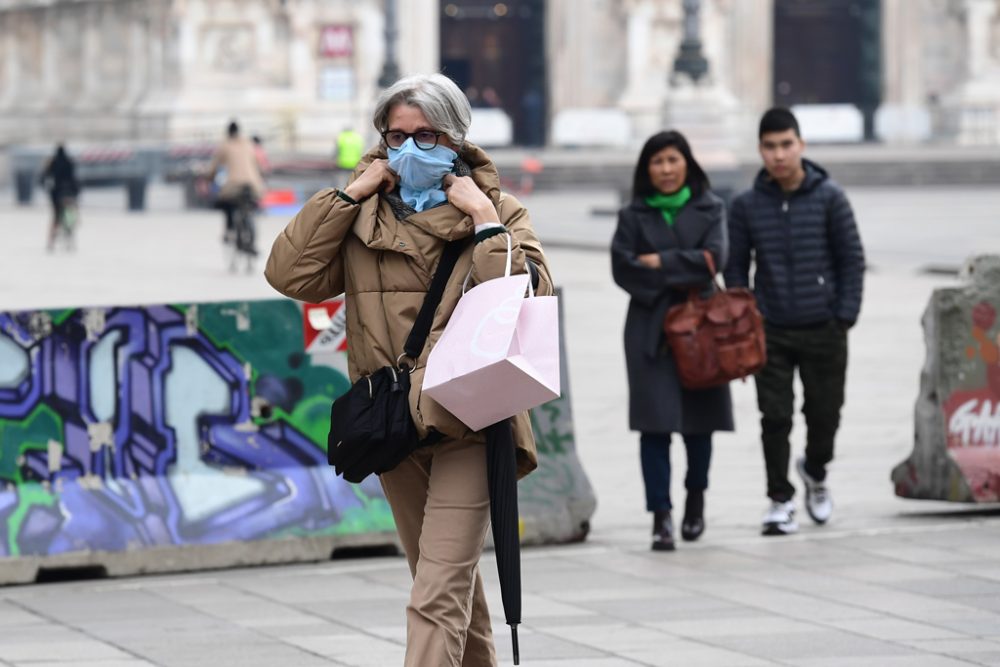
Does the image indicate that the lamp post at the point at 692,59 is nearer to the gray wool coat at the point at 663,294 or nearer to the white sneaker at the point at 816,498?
the white sneaker at the point at 816,498

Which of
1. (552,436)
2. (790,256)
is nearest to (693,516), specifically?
(552,436)

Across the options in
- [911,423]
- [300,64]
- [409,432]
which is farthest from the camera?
[300,64]

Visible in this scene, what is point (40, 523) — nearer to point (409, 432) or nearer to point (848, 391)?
point (409, 432)

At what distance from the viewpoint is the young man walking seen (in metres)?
9.06

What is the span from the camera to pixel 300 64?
4453cm

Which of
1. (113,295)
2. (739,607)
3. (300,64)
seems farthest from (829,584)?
(300,64)

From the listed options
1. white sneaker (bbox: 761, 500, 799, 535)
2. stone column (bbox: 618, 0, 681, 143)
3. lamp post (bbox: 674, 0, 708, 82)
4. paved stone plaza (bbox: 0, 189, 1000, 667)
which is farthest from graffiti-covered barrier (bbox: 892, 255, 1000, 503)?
stone column (bbox: 618, 0, 681, 143)

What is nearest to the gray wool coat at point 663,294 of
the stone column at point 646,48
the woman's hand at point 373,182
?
the woman's hand at point 373,182

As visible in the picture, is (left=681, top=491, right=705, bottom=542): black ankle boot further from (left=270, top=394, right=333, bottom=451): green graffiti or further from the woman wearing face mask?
the woman wearing face mask

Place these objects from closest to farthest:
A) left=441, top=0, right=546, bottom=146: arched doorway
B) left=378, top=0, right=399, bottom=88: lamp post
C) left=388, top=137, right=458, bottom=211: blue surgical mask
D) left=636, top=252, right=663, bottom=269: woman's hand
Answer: left=388, top=137, right=458, bottom=211: blue surgical mask < left=636, top=252, right=663, bottom=269: woman's hand < left=378, top=0, right=399, bottom=88: lamp post < left=441, top=0, right=546, bottom=146: arched doorway

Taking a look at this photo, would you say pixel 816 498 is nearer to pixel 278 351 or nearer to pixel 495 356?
pixel 278 351

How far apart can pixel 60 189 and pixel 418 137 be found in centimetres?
2319

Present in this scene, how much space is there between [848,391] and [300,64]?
31.5 meters

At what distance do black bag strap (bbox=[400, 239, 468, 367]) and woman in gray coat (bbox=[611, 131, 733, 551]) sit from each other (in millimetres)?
3472
